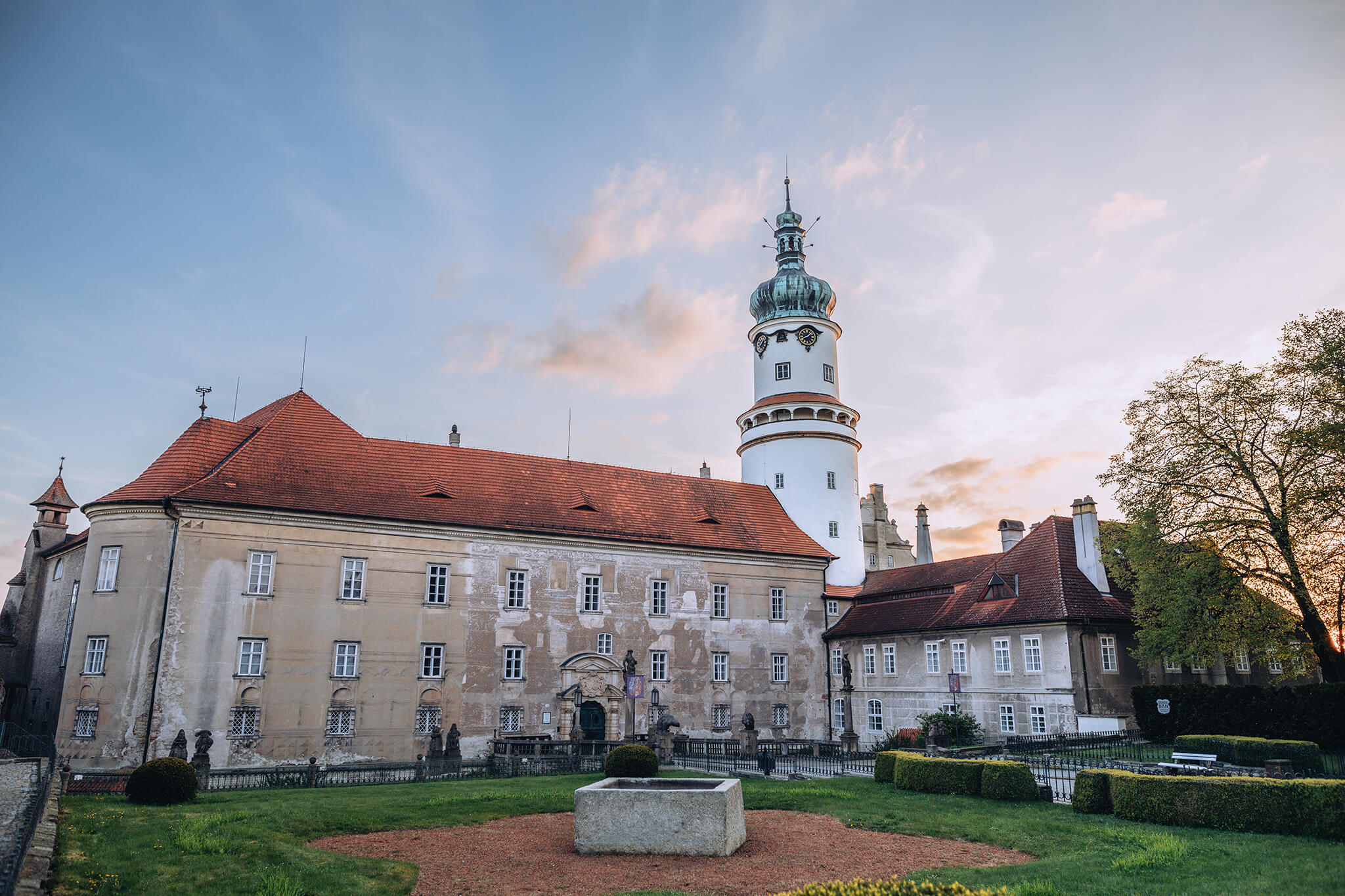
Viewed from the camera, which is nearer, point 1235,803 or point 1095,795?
point 1235,803

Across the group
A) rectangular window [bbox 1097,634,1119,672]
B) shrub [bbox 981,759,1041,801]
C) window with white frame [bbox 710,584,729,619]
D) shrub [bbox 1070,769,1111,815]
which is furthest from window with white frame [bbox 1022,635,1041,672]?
shrub [bbox 1070,769,1111,815]

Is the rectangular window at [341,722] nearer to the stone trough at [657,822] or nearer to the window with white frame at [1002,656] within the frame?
the stone trough at [657,822]

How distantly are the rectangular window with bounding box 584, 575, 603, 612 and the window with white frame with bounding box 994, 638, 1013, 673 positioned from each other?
1767 cm

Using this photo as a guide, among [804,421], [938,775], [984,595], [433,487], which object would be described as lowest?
[938,775]

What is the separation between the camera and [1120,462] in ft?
109

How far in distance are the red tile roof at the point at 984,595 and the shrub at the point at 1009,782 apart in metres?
16.2

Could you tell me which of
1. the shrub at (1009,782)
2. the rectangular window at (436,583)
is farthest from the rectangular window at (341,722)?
the shrub at (1009,782)

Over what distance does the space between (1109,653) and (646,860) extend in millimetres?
27642

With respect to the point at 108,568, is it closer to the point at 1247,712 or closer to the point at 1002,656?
the point at 1002,656

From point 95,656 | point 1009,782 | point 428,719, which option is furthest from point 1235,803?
point 95,656

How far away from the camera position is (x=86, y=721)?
30.6 metres

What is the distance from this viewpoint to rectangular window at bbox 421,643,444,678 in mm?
35281

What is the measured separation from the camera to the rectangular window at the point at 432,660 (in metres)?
35.3

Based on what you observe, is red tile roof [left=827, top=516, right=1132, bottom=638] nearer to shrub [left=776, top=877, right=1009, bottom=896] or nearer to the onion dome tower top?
the onion dome tower top
